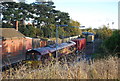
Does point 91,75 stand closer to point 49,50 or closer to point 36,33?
point 49,50

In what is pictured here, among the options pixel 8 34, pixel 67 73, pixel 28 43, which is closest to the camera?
pixel 67 73

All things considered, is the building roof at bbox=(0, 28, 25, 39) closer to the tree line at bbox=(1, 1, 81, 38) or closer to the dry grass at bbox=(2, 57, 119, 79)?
the tree line at bbox=(1, 1, 81, 38)

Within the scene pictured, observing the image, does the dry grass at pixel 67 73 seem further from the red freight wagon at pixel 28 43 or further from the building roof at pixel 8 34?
the red freight wagon at pixel 28 43

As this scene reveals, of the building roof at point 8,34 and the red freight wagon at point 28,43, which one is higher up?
the building roof at point 8,34

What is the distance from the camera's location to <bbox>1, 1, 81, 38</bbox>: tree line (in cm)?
2205

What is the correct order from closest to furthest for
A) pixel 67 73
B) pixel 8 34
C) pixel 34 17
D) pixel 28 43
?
1. pixel 67 73
2. pixel 8 34
3. pixel 28 43
4. pixel 34 17

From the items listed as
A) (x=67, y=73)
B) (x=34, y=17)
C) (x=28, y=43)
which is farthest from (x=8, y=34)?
(x=67, y=73)

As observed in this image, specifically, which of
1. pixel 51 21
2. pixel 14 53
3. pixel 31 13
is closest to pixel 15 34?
pixel 14 53

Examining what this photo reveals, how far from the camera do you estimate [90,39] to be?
→ 107 ft

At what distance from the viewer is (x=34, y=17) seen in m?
25.6

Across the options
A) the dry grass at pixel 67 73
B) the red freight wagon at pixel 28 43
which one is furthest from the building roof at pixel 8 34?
the dry grass at pixel 67 73

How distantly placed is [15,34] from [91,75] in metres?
16.2

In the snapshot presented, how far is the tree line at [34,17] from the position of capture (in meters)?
22.1

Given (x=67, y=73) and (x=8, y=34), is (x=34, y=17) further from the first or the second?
(x=67, y=73)
